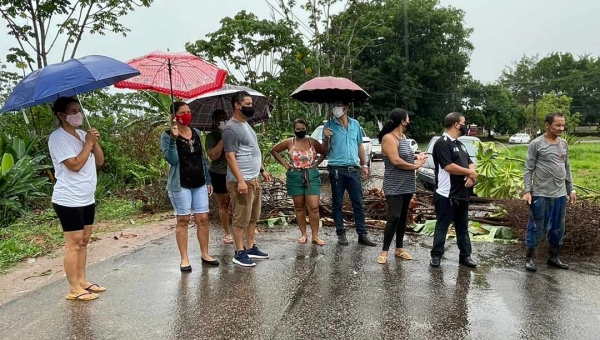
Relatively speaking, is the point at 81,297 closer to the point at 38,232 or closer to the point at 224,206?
the point at 224,206

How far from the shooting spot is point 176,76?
5918 millimetres

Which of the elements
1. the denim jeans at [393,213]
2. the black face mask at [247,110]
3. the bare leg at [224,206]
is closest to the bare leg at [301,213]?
the bare leg at [224,206]

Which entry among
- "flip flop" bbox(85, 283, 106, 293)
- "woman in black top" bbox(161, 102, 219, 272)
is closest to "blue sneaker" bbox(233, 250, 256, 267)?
"woman in black top" bbox(161, 102, 219, 272)

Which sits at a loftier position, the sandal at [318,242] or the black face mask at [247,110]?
the black face mask at [247,110]

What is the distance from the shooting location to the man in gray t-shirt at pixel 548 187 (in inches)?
213

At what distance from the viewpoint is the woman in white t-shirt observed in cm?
424

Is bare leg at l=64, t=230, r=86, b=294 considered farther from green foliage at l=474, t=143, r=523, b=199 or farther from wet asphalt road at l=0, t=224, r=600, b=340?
green foliage at l=474, t=143, r=523, b=199

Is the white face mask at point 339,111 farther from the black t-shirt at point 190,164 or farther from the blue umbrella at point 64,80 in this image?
the blue umbrella at point 64,80

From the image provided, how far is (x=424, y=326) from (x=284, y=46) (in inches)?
730

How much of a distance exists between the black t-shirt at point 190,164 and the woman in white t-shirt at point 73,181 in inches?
35.4

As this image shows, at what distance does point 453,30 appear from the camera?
4538 centimetres

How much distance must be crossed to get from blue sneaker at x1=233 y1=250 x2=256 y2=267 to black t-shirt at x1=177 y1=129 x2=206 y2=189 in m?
0.94

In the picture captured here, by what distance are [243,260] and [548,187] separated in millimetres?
3488

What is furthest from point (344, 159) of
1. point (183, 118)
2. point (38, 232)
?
point (38, 232)
